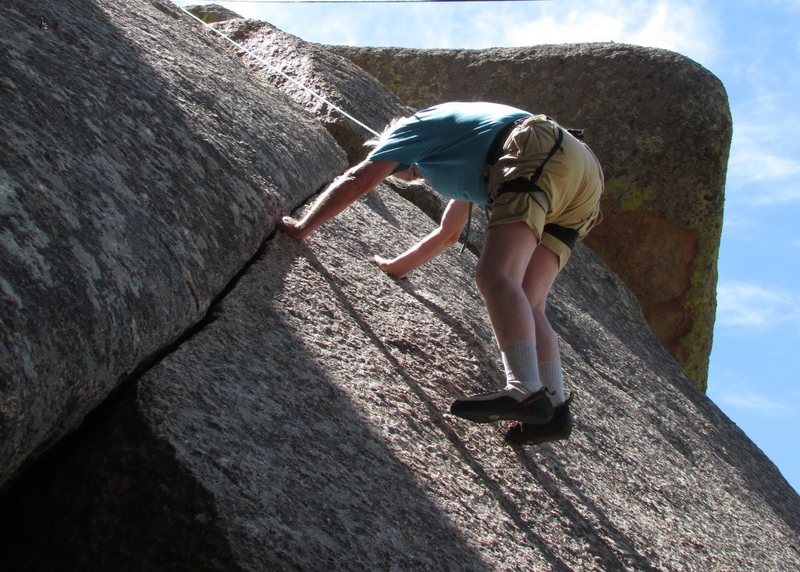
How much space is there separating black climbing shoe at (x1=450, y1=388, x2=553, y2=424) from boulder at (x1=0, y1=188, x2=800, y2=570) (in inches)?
4.6

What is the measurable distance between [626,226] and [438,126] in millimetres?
4923

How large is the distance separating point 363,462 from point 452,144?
1.39m

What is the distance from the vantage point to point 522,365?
328cm

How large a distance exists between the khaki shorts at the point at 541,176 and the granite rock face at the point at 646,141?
4.62 m

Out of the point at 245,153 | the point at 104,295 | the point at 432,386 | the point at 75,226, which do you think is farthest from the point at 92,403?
the point at 245,153

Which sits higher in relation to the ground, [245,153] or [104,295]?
[245,153]

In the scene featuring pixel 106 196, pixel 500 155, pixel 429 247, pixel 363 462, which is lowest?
pixel 363 462

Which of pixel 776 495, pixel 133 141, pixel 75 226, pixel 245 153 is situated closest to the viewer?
pixel 75 226

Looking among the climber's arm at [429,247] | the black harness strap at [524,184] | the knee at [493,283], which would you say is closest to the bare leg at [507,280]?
the knee at [493,283]

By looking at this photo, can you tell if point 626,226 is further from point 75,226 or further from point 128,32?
point 75,226

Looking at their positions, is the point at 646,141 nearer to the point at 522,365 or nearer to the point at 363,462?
the point at 522,365

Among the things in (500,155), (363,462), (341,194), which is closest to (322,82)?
(341,194)

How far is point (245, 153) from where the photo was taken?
3.87m

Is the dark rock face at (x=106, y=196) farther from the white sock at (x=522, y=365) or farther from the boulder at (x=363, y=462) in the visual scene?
the white sock at (x=522, y=365)
